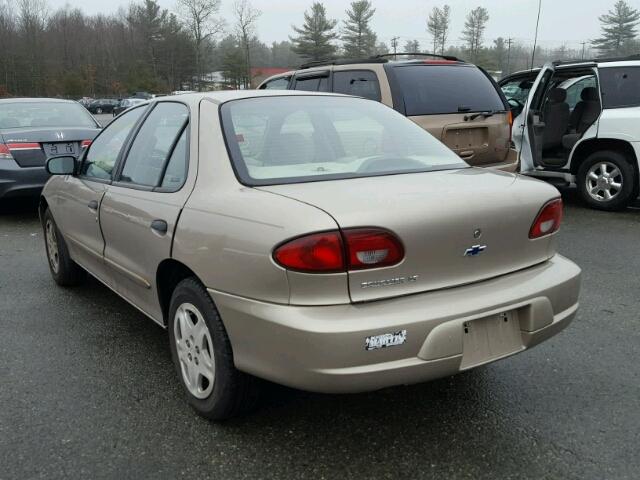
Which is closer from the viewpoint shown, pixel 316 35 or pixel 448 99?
pixel 448 99

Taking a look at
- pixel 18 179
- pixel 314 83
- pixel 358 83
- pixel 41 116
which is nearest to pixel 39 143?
pixel 18 179

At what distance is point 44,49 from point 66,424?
77.1 meters

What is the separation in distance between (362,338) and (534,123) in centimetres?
648

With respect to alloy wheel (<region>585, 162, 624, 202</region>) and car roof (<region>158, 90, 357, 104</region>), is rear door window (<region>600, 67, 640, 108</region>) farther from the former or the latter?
car roof (<region>158, 90, 357, 104</region>)

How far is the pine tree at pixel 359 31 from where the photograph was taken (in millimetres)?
75500

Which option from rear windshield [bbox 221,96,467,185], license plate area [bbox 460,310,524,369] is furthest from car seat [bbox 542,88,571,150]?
license plate area [bbox 460,310,524,369]

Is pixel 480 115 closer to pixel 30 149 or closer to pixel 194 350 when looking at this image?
pixel 194 350

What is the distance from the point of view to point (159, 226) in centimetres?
280

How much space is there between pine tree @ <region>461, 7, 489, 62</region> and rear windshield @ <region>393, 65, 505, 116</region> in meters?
64.8

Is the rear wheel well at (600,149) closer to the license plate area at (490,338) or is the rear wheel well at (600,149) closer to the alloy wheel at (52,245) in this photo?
the license plate area at (490,338)

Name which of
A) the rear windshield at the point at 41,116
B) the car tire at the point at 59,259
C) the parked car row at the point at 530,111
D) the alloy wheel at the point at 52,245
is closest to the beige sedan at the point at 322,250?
the car tire at the point at 59,259

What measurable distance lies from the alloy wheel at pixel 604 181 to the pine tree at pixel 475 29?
63.7 meters

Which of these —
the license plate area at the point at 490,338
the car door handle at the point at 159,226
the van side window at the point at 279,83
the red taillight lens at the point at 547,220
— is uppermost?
the van side window at the point at 279,83

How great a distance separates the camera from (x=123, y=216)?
10.5 ft
